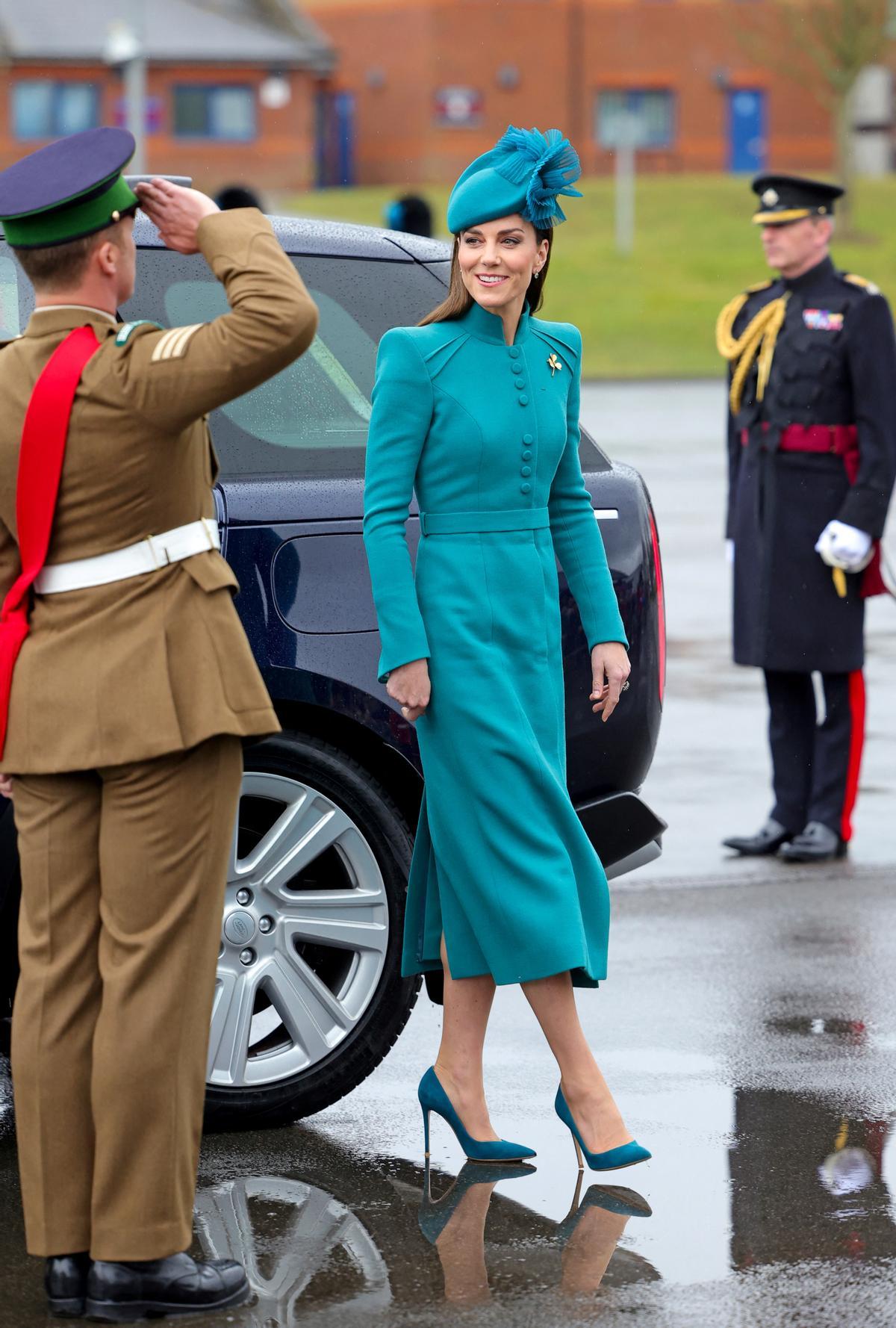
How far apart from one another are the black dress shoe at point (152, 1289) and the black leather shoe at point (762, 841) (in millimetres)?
3789

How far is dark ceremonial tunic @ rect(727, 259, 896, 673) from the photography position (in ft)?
23.3

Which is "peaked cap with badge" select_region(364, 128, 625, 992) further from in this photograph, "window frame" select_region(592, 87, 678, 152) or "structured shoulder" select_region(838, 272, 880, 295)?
"window frame" select_region(592, 87, 678, 152)

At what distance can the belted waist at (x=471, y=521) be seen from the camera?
421 cm

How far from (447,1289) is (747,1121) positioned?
1.07m

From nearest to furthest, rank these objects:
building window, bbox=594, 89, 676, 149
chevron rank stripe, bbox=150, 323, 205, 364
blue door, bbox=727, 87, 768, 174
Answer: chevron rank stripe, bbox=150, 323, 205, 364, building window, bbox=594, 89, 676, 149, blue door, bbox=727, 87, 768, 174

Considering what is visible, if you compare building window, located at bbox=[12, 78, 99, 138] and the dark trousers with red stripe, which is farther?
building window, located at bbox=[12, 78, 99, 138]

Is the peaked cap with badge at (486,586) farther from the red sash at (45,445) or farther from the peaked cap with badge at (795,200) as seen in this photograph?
the peaked cap with badge at (795,200)

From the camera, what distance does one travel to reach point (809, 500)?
24.0 feet

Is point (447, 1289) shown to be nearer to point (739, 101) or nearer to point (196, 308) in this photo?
point (196, 308)

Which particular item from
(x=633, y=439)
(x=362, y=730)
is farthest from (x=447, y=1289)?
(x=633, y=439)

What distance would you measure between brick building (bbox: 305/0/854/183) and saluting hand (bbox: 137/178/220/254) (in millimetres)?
58739

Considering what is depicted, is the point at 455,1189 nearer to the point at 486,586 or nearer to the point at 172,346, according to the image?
the point at 486,586

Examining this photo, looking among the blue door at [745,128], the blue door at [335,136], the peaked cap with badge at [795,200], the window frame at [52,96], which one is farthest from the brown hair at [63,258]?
the blue door at [745,128]

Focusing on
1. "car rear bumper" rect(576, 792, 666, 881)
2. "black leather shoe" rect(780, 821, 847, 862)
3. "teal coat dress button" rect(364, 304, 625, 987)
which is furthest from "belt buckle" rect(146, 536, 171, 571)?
"black leather shoe" rect(780, 821, 847, 862)
